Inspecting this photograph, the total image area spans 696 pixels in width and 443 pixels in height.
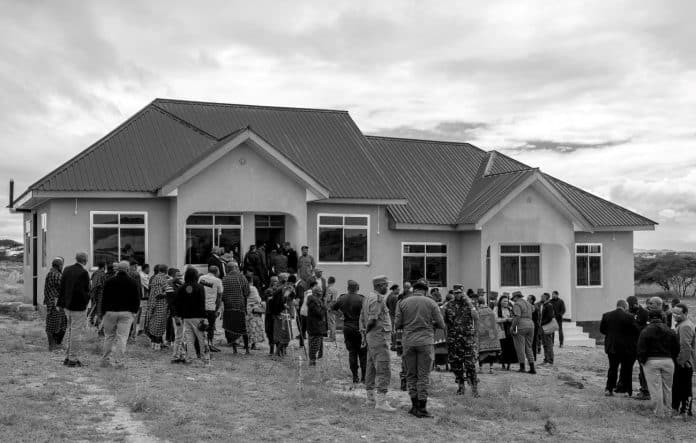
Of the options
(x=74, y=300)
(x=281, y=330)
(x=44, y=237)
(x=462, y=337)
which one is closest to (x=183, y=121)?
(x=44, y=237)

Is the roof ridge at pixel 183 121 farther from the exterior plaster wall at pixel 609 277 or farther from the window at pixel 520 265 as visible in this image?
the exterior plaster wall at pixel 609 277

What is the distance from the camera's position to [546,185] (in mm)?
26688

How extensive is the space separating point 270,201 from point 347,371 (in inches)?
372

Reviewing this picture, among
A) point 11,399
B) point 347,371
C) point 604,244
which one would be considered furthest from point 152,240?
point 604,244

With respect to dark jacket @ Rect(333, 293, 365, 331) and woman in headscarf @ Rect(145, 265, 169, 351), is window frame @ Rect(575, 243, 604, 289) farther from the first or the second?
dark jacket @ Rect(333, 293, 365, 331)

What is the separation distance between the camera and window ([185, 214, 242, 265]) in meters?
23.2

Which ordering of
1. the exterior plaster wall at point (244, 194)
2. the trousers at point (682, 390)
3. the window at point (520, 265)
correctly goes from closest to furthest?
1. the trousers at point (682, 390)
2. the exterior plaster wall at point (244, 194)
3. the window at point (520, 265)

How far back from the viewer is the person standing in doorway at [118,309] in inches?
535

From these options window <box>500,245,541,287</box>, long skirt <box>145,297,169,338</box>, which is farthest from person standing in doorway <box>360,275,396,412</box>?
window <box>500,245,541,287</box>

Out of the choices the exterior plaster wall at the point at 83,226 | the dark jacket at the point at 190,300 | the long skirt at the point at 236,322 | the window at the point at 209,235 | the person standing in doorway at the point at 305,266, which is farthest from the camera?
the window at the point at 209,235

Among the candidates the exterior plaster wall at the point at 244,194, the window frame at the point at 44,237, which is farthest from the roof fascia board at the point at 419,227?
the window frame at the point at 44,237

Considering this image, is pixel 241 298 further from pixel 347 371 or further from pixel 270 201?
pixel 270 201

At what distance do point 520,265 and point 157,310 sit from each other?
16.0 meters

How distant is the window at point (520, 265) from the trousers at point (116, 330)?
1669cm
